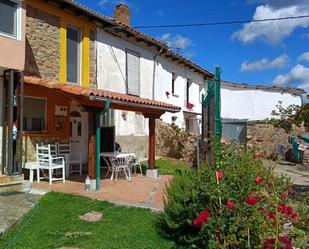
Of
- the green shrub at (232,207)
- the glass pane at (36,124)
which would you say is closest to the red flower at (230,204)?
the green shrub at (232,207)

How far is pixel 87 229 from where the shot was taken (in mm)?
6410

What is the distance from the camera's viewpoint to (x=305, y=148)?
897 inches

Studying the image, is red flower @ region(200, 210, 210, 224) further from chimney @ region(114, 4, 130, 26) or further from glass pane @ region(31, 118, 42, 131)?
chimney @ region(114, 4, 130, 26)

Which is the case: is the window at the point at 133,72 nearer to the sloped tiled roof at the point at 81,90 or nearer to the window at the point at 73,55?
the window at the point at 73,55

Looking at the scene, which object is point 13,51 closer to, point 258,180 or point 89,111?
point 89,111

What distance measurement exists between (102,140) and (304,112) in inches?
308

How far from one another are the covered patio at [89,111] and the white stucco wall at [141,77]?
2981 mm

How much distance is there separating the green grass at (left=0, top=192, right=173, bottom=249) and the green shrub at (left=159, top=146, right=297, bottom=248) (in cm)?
67

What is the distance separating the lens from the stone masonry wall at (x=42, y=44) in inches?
445

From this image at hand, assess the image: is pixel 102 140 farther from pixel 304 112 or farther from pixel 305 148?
pixel 305 148

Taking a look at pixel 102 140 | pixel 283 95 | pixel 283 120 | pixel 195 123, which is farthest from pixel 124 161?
pixel 283 95

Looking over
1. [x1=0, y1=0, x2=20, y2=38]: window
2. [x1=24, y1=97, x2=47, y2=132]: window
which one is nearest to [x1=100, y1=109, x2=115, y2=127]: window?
[x1=24, y1=97, x2=47, y2=132]: window

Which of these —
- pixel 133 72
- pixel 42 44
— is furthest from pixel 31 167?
pixel 133 72

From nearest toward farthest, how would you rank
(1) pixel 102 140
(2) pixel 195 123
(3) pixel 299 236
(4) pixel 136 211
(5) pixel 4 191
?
(3) pixel 299 236 < (4) pixel 136 211 < (5) pixel 4 191 < (1) pixel 102 140 < (2) pixel 195 123
